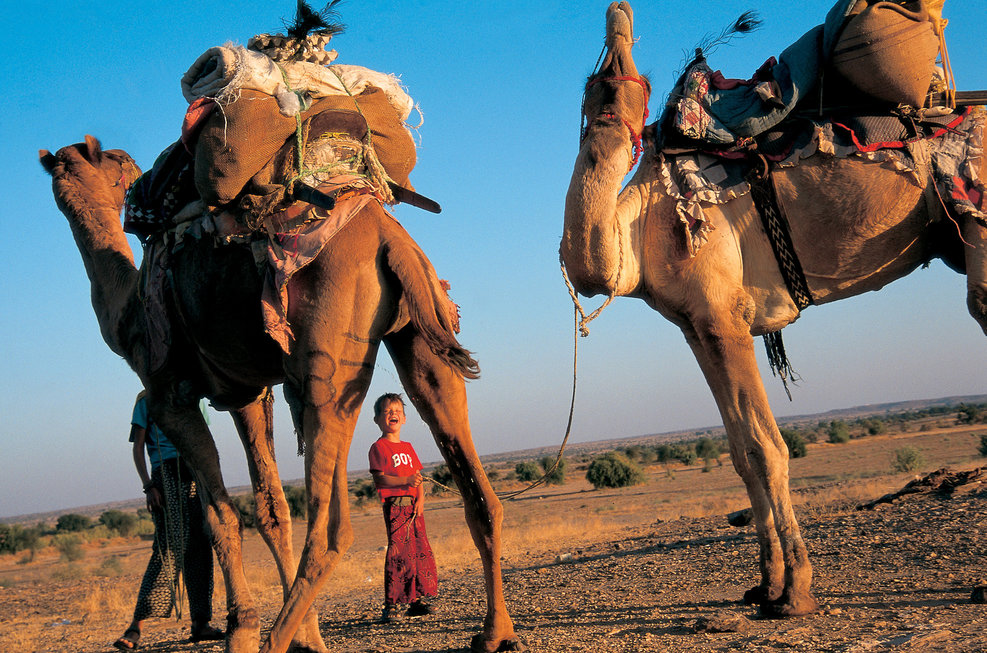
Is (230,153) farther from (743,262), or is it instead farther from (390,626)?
(390,626)

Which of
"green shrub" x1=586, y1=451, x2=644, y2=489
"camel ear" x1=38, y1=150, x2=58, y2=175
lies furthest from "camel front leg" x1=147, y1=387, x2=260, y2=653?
"green shrub" x1=586, y1=451, x2=644, y2=489

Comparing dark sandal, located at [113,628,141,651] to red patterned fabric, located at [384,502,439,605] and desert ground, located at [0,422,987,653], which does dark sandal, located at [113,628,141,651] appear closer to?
desert ground, located at [0,422,987,653]

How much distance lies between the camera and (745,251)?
17.1ft

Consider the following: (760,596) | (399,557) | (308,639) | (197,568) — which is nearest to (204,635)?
(197,568)

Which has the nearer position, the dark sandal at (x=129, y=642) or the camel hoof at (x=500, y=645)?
the camel hoof at (x=500, y=645)

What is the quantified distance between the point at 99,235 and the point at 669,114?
15.0 feet

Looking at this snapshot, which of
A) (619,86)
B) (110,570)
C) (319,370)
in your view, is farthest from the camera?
(110,570)

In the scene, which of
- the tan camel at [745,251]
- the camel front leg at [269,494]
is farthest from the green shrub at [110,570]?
the tan camel at [745,251]

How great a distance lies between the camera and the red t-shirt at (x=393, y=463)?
7.53 meters

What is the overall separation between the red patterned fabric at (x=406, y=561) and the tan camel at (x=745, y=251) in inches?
115

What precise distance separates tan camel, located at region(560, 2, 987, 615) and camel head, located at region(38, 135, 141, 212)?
4.20m

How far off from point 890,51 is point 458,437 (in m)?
3.43

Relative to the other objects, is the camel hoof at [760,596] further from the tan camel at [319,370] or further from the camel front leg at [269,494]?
the camel front leg at [269,494]

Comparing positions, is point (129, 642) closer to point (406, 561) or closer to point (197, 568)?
point (197, 568)
